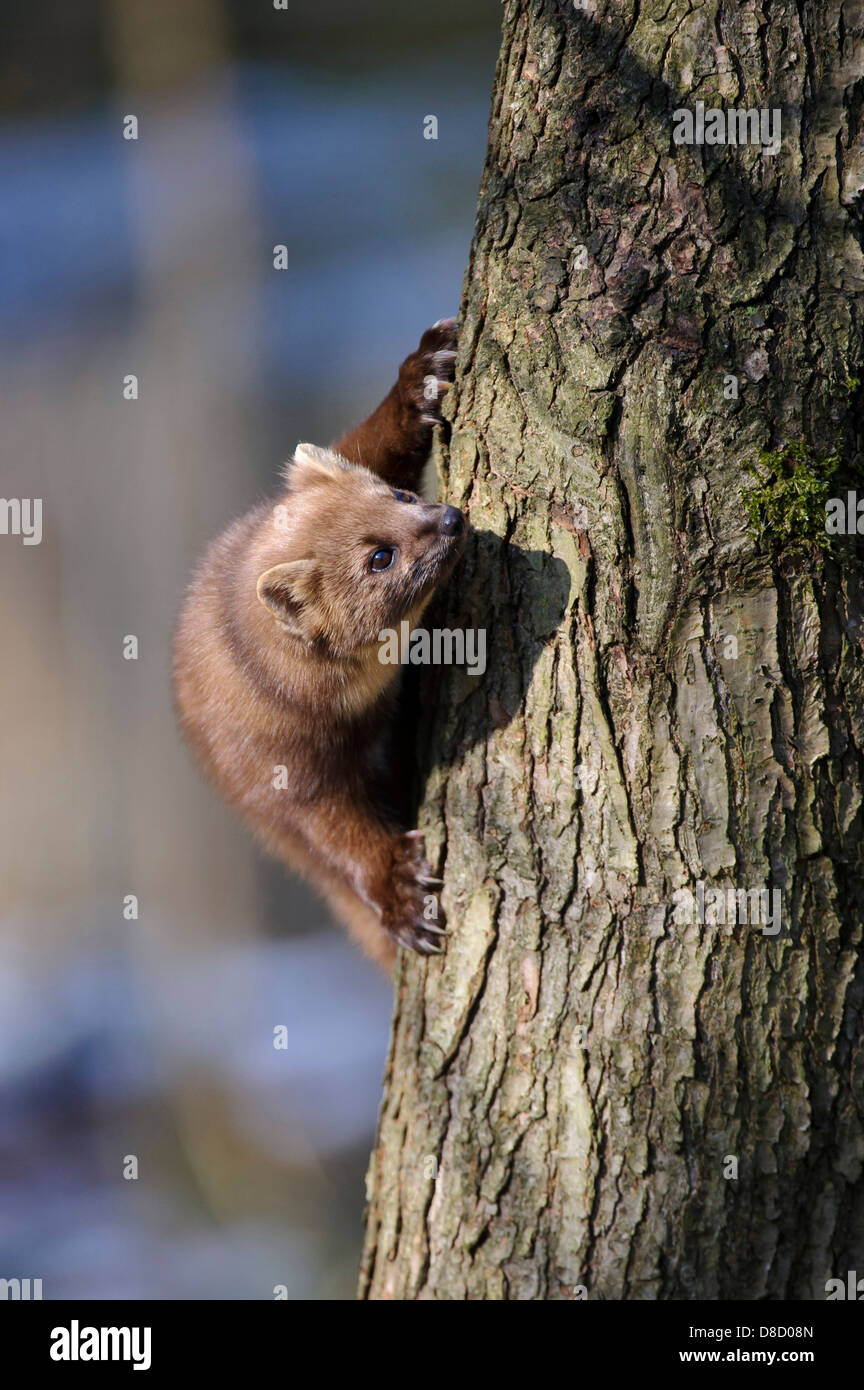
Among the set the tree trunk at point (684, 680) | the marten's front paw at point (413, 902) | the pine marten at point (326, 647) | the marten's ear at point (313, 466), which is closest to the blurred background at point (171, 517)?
the pine marten at point (326, 647)

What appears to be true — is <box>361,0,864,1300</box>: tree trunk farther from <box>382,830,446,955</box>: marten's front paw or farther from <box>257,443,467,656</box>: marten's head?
<box>257,443,467,656</box>: marten's head

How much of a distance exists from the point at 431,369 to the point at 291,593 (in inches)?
34.4

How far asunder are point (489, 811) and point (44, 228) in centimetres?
660

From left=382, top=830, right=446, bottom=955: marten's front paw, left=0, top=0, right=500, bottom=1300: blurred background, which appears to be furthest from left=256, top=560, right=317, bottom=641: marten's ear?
left=0, top=0, right=500, bottom=1300: blurred background

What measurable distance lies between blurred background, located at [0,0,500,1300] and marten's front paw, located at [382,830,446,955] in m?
4.21

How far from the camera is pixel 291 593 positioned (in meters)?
3.59

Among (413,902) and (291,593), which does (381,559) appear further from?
(413,902)

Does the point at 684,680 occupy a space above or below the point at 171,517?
below

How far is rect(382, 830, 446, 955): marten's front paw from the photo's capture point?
3.06 m

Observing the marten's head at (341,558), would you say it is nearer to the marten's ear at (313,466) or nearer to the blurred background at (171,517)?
the marten's ear at (313,466)

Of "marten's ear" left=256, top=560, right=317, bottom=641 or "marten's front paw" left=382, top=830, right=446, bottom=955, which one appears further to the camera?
"marten's ear" left=256, top=560, right=317, bottom=641

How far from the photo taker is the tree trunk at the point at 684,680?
254 centimetres

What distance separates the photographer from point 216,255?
25.0 ft

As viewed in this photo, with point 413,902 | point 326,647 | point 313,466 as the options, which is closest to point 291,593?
point 326,647
